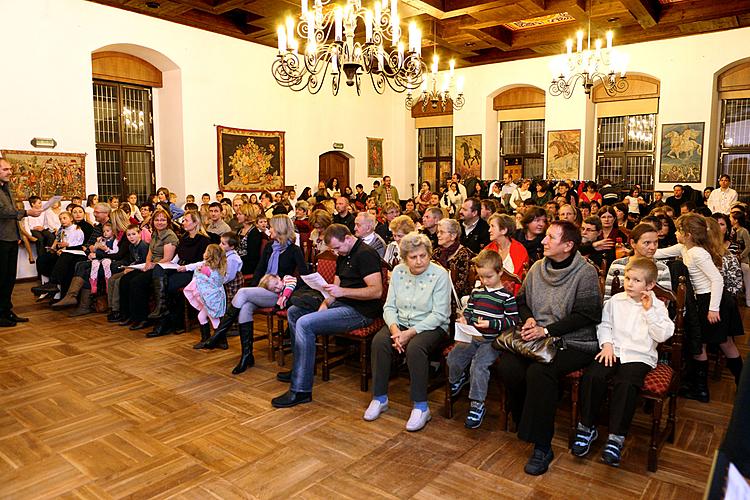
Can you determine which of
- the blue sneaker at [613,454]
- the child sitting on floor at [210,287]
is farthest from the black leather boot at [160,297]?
the blue sneaker at [613,454]

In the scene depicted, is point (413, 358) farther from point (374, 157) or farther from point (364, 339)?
point (374, 157)

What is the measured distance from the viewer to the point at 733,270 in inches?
187

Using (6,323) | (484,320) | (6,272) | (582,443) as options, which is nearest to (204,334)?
(6,323)

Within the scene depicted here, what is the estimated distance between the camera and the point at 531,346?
3283 millimetres

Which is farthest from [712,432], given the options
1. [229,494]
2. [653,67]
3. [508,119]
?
[508,119]

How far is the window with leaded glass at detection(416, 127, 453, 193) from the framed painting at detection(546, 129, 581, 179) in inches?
121

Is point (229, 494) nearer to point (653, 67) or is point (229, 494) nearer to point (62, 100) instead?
point (62, 100)

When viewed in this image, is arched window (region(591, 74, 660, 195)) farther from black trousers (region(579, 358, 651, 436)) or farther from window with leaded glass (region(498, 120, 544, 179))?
black trousers (region(579, 358, 651, 436))

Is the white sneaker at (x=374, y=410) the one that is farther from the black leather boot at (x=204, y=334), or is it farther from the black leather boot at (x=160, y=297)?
the black leather boot at (x=160, y=297)

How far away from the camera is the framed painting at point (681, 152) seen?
12367mm

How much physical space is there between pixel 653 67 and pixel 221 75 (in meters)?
9.72

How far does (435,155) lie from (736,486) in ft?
53.0

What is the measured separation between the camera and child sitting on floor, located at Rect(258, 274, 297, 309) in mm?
4836

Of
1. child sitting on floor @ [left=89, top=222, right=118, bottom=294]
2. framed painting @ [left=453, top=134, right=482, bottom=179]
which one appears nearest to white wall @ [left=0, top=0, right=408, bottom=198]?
framed painting @ [left=453, top=134, right=482, bottom=179]
